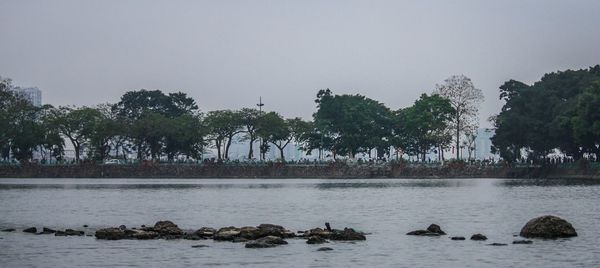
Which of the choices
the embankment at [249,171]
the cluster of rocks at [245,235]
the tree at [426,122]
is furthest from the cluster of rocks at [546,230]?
the embankment at [249,171]

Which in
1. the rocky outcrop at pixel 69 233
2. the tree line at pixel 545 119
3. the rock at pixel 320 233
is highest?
the tree line at pixel 545 119

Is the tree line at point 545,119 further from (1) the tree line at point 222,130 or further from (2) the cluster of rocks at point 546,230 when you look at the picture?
(2) the cluster of rocks at point 546,230

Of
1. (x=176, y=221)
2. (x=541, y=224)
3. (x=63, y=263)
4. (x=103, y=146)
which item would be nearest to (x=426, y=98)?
(x=103, y=146)

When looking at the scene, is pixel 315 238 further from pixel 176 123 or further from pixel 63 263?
pixel 176 123

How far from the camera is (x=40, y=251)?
144ft

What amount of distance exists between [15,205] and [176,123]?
244ft

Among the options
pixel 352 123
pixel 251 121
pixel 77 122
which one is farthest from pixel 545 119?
pixel 77 122

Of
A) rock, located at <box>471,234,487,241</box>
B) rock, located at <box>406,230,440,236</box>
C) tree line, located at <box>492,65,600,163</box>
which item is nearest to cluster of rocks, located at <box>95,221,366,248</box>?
rock, located at <box>406,230,440,236</box>

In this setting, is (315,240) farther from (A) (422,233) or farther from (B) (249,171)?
(B) (249,171)

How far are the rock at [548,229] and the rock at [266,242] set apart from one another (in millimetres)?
11773

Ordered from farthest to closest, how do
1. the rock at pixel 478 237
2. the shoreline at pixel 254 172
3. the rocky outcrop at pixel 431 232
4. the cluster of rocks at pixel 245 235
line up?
1. the shoreline at pixel 254 172
2. the rocky outcrop at pixel 431 232
3. the rock at pixel 478 237
4. the cluster of rocks at pixel 245 235

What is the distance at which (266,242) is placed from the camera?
44.6 m

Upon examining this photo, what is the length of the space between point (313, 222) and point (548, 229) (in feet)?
56.1

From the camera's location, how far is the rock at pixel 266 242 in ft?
144
